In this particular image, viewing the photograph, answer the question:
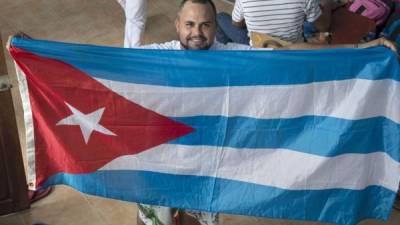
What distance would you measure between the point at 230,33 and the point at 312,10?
0.60m

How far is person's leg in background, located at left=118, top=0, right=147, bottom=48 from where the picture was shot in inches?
178

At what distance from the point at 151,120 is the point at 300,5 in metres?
1.40

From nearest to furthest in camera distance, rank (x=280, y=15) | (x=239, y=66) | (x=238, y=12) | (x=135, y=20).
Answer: (x=239, y=66), (x=280, y=15), (x=238, y=12), (x=135, y=20)

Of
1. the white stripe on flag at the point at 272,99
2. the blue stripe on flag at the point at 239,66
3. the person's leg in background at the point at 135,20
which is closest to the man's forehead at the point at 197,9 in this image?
the blue stripe on flag at the point at 239,66

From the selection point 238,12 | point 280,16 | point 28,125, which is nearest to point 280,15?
point 280,16

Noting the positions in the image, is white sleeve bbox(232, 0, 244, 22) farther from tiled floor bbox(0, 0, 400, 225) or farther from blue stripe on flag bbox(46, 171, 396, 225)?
blue stripe on flag bbox(46, 171, 396, 225)

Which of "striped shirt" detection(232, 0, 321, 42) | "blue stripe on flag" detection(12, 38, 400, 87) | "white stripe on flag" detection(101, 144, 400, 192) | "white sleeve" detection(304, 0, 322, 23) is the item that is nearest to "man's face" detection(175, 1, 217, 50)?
"blue stripe on flag" detection(12, 38, 400, 87)

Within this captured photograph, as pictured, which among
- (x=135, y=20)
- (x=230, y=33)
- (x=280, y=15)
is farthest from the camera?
(x=135, y=20)

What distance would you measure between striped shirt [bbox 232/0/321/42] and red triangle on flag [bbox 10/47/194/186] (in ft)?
4.06

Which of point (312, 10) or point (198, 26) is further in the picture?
point (312, 10)

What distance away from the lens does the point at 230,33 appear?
13.9 ft

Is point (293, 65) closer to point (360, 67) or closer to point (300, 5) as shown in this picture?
point (360, 67)

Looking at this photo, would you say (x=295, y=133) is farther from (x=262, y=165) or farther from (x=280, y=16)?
(x=280, y=16)

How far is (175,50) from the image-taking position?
2688mm
